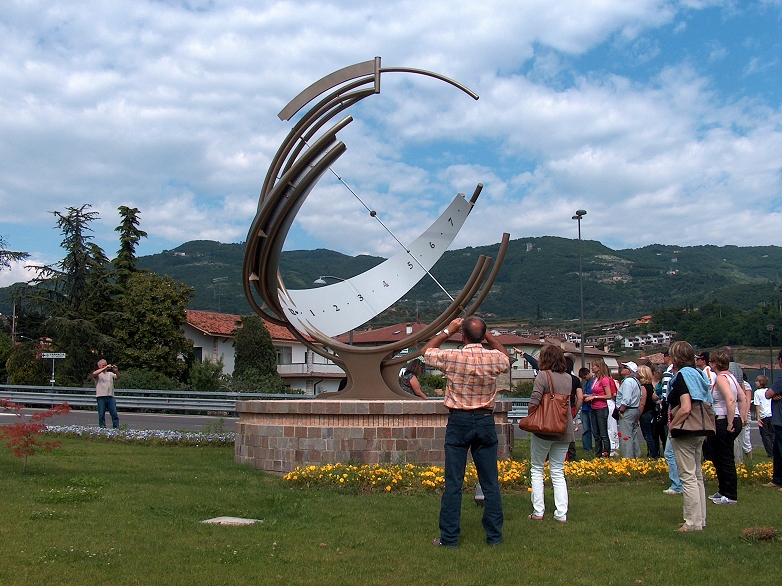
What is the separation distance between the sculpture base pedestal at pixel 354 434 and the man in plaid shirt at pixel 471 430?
5.02 metres

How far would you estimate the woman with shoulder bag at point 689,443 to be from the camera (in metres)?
6.76

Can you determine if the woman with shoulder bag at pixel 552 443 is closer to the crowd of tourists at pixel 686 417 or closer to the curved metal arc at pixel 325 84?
the crowd of tourists at pixel 686 417

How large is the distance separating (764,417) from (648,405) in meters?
3.30

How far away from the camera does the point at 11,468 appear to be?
9.97m

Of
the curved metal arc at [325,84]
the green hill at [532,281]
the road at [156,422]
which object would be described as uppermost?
the green hill at [532,281]

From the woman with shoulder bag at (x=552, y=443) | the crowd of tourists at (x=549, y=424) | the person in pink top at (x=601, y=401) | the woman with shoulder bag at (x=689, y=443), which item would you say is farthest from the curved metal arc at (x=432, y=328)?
the woman with shoulder bag at (x=689, y=443)

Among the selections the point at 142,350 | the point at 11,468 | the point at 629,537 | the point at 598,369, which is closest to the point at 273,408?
the point at 11,468

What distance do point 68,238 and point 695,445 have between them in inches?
1490

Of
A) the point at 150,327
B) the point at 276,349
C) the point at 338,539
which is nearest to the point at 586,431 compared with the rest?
the point at 338,539

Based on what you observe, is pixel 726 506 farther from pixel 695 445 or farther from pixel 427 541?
pixel 427 541

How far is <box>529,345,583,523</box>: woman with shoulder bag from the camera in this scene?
23.1 ft

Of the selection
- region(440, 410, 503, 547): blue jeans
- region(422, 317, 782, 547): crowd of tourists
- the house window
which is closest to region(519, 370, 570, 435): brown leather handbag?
region(422, 317, 782, 547): crowd of tourists

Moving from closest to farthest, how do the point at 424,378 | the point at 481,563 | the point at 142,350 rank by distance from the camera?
the point at 481,563
the point at 142,350
the point at 424,378

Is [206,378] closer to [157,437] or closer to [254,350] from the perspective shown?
[254,350]
